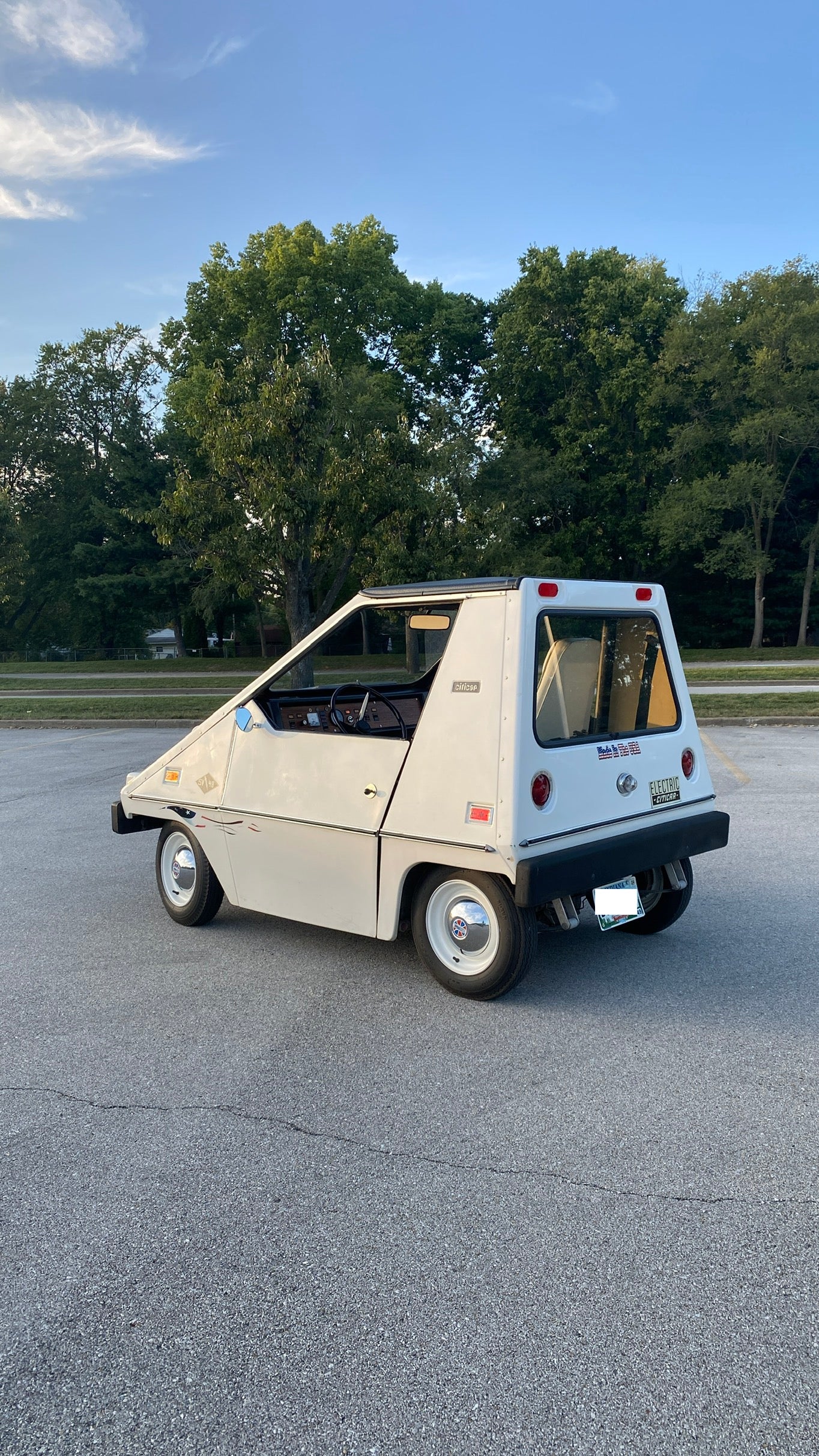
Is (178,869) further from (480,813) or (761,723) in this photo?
(761,723)

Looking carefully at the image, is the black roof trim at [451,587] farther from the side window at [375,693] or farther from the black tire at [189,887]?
the black tire at [189,887]

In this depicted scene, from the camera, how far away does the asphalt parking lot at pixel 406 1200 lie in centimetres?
220

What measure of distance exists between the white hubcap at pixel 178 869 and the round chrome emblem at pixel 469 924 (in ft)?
5.93

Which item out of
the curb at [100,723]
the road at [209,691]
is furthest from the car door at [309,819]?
the road at [209,691]

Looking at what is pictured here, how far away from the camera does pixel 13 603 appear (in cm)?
5312

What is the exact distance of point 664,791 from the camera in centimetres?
495

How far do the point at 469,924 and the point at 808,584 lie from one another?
35.6 m

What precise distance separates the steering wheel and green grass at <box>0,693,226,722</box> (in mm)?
12845

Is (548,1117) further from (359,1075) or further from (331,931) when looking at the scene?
(331,931)

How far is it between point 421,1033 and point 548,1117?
858 millimetres

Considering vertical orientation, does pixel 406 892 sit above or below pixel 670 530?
below

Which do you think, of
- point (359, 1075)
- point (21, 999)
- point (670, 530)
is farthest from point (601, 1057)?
point (670, 530)

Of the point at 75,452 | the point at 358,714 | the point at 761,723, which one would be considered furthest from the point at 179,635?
the point at 358,714

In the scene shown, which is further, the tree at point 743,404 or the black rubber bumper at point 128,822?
the tree at point 743,404
